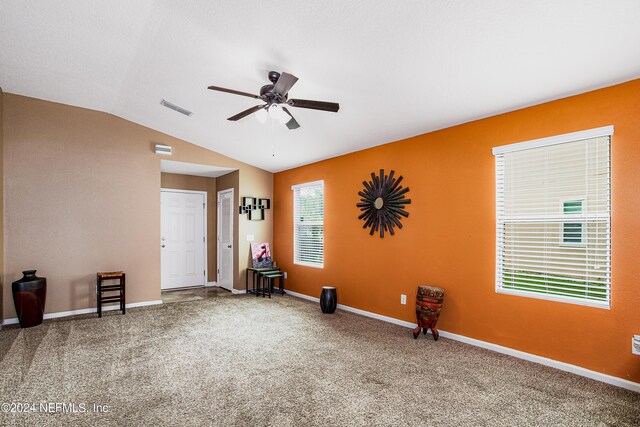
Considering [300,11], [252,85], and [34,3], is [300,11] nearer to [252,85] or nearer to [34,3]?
[252,85]

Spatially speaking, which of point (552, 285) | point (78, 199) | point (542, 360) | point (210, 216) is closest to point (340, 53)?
point (552, 285)

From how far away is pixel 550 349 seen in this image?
117 inches

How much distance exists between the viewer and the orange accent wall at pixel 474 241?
2629 millimetres

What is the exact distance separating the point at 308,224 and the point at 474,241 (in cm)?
306

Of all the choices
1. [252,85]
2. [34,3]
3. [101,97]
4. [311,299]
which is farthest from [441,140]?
[101,97]

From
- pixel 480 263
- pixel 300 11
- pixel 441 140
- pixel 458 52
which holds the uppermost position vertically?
pixel 300 11

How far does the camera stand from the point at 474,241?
3562mm

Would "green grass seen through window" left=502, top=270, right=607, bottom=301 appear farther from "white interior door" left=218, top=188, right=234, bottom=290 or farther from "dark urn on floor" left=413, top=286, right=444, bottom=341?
"white interior door" left=218, top=188, right=234, bottom=290

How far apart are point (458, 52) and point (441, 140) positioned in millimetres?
1466

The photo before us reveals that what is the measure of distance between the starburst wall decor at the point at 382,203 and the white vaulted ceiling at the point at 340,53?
1.97ft

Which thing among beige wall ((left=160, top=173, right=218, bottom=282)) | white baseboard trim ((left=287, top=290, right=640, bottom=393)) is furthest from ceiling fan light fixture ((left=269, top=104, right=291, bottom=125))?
beige wall ((left=160, top=173, right=218, bottom=282))

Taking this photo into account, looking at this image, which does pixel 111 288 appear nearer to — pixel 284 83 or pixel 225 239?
pixel 225 239

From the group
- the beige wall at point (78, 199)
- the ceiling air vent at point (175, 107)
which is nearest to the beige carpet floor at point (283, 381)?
the beige wall at point (78, 199)

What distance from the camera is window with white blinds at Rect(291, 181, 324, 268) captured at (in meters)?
5.69
